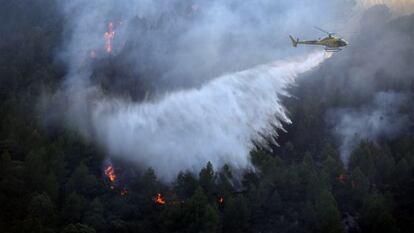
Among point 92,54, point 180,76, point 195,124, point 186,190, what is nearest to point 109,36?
point 92,54

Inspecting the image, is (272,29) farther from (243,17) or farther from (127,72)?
(127,72)

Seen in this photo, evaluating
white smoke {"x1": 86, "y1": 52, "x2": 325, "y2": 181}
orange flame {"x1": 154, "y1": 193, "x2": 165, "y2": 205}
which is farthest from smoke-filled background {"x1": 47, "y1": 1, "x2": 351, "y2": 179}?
orange flame {"x1": 154, "y1": 193, "x2": 165, "y2": 205}

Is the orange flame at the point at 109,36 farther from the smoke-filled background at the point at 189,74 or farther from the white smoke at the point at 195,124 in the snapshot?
the white smoke at the point at 195,124

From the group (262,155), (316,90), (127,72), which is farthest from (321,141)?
(127,72)

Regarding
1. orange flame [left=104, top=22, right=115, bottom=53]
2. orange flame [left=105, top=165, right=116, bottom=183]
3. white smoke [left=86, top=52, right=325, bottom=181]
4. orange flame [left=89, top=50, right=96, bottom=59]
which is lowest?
orange flame [left=105, top=165, right=116, bottom=183]

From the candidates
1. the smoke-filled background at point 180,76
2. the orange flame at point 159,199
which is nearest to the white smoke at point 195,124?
the smoke-filled background at point 180,76

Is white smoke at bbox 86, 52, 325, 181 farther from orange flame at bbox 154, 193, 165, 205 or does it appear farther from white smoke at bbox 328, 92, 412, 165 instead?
white smoke at bbox 328, 92, 412, 165
